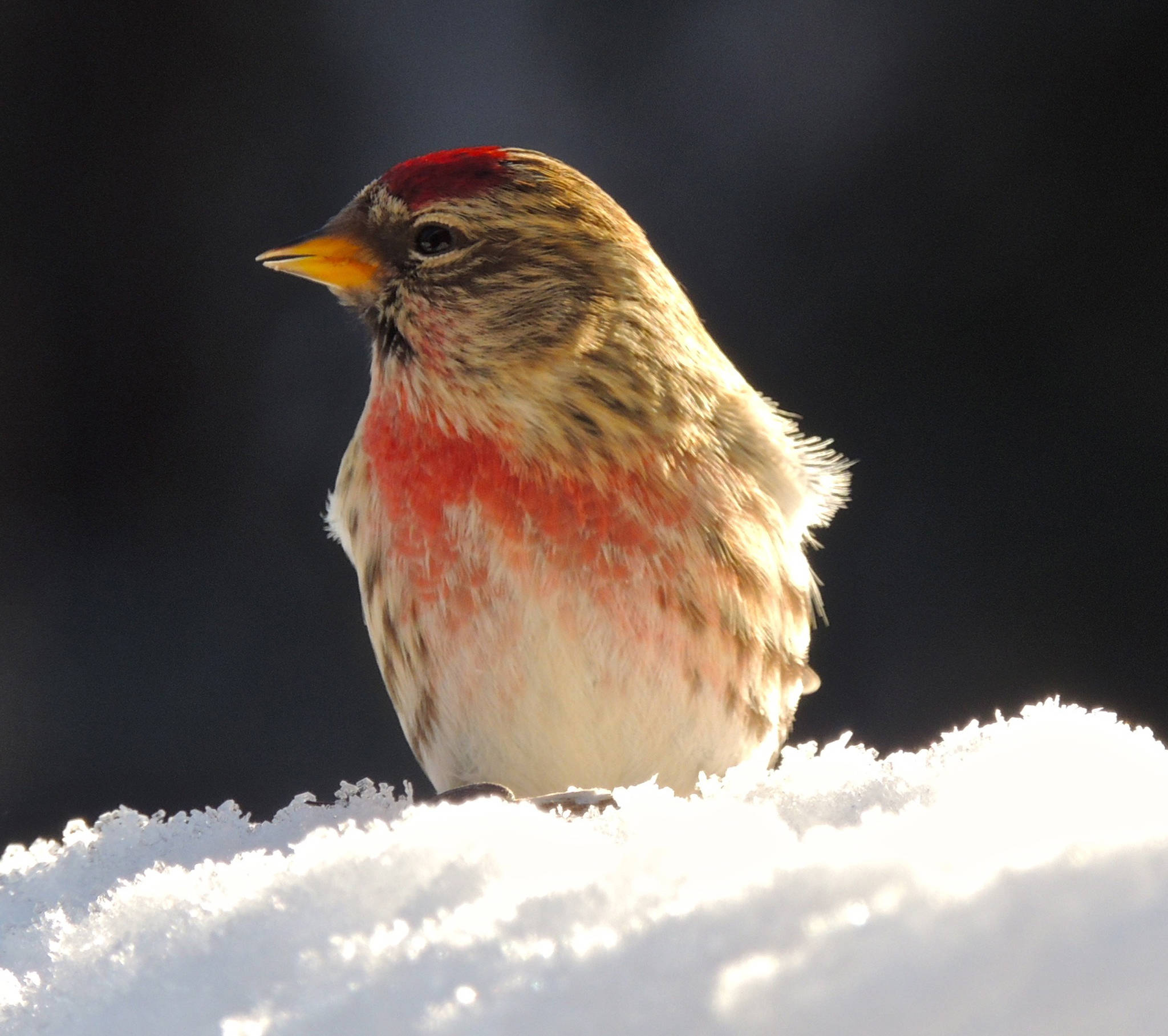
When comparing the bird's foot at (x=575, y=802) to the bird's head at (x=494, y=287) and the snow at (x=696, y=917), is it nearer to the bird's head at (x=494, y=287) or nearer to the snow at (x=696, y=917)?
the snow at (x=696, y=917)

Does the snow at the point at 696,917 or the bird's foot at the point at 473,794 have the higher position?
the bird's foot at the point at 473,794

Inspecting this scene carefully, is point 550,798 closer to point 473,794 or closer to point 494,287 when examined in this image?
point 473,794

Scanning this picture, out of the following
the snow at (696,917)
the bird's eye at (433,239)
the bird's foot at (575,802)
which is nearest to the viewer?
the snow at (696,917)

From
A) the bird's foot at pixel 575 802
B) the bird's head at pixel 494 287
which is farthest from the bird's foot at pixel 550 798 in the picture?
the bird's head at pixel 494 287

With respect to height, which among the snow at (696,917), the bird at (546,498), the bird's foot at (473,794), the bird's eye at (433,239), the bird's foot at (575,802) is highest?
the bird's eye at (433,239)

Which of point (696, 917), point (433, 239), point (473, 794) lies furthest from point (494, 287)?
point (696, 917)

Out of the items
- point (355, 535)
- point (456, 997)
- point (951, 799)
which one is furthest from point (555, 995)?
point (355, 535)

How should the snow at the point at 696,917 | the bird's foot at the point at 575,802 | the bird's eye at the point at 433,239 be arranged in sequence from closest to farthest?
the snow at the point at 696,917 < the bird's foot at the point at 575,802 < the bird's eye at the point at 433,239

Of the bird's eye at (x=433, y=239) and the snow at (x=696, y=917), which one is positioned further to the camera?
the bird's eye at (x=433, y=239)
